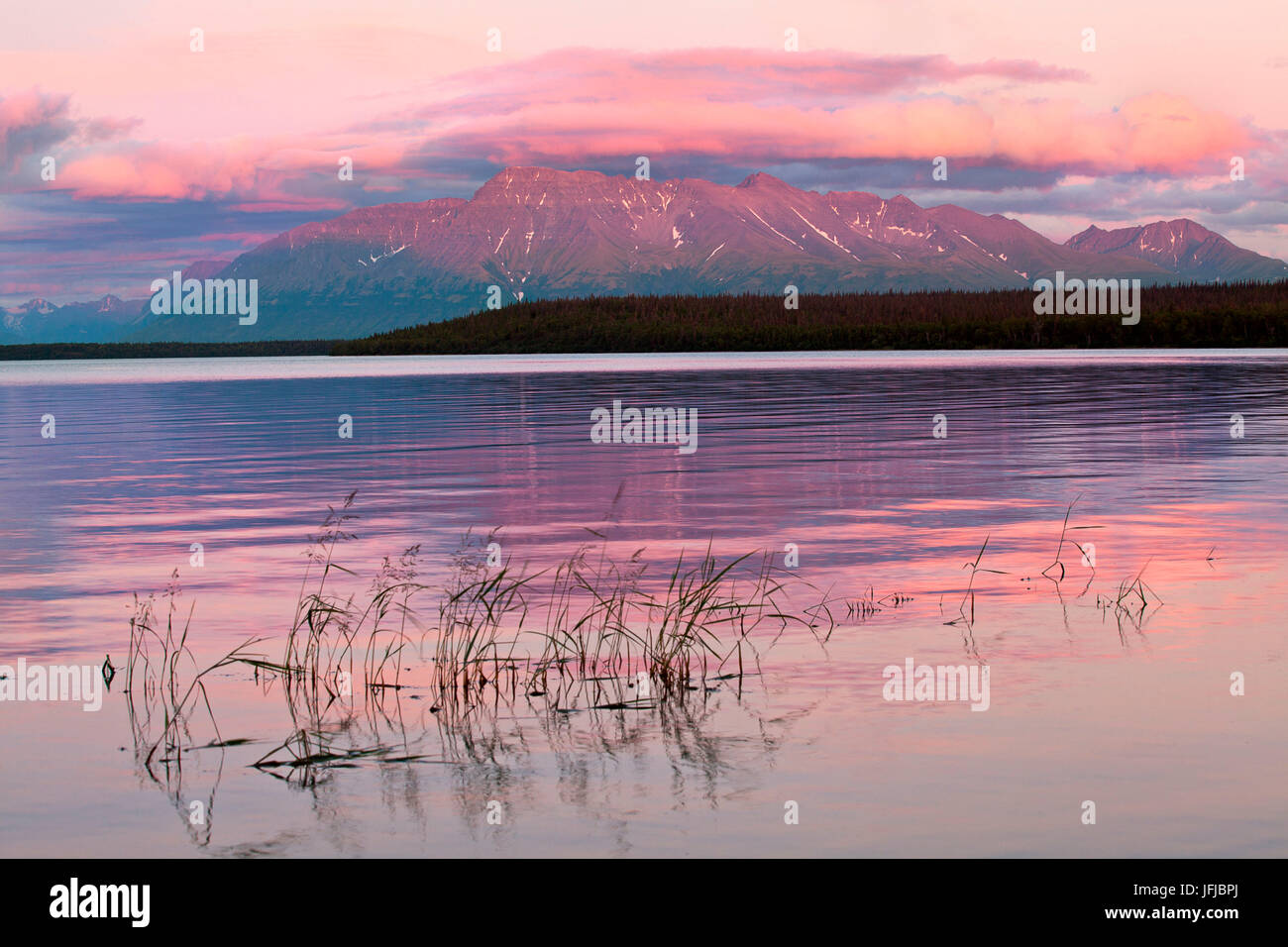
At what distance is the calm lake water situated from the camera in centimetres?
996

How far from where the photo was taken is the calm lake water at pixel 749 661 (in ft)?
32.7

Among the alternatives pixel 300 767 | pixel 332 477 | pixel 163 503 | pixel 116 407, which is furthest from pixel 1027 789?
pixel 116 407
